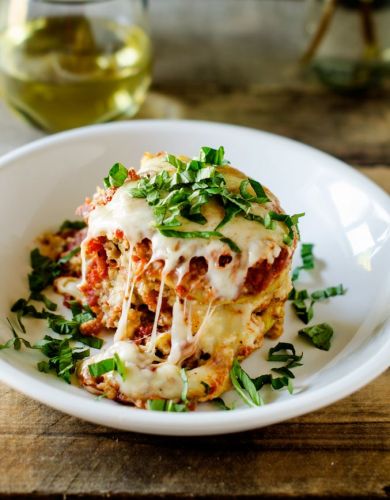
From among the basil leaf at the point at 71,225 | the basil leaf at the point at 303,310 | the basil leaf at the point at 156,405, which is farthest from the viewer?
the basil leaf at the point at 71,225

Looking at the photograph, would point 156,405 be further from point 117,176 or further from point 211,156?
point 211,156

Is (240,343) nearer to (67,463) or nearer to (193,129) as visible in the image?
(67,463)

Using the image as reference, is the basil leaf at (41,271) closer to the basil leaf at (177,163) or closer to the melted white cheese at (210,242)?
the melted white cheese at (210,242)

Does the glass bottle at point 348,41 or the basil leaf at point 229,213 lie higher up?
the basil leaf at point 229,213

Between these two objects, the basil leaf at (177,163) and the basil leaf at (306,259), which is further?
the basil leaf at (306,259)

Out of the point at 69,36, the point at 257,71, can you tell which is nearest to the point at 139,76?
the point at 69,36

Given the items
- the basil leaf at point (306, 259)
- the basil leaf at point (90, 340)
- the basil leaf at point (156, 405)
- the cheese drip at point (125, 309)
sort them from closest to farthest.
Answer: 1. the basil leaf at point (156, 405)
2. the cheese drip at point (125, 309)
3. the basil leaf at point (90, 340)
4. the basil leaf at point (306, 259)

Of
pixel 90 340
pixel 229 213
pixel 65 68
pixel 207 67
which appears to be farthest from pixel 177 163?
pixel 207 67

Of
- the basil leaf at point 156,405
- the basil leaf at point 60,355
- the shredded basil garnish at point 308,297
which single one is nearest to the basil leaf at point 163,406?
the basil leaf at point 156,405

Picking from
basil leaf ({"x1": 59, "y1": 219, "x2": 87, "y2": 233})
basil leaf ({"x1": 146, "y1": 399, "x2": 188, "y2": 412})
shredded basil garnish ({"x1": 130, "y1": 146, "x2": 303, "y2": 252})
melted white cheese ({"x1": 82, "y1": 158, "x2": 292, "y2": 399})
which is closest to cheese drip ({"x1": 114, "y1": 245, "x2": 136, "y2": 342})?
melted white cheese ({"x1": 82, "y1": 158, "x2": 292, "y2": 399})

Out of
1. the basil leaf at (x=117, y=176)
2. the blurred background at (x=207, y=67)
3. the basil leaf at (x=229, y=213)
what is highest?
the basil leaf at (x=117, y=176)
